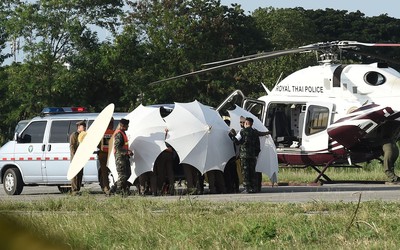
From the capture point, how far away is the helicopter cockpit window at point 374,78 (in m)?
21.5

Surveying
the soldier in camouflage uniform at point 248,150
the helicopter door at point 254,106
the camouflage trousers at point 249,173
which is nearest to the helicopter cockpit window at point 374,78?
the helicopter door at point 254,106

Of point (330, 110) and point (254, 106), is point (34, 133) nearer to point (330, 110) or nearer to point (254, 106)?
point (254, 106)

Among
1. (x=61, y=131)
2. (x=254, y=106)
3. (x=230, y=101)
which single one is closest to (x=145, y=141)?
(x=61, y=131)

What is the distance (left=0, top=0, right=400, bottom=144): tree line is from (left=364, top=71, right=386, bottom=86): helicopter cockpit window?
23211 millimetres

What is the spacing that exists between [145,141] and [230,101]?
5.68 m

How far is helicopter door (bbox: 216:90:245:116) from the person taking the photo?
75.2 ft

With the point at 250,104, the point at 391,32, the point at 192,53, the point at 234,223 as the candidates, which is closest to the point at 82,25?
the point at 192,53

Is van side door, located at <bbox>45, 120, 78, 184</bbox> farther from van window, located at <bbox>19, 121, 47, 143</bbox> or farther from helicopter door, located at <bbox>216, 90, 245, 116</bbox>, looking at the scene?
helicopter door, located at <bbox>216, 90, 245, 116</bbox>

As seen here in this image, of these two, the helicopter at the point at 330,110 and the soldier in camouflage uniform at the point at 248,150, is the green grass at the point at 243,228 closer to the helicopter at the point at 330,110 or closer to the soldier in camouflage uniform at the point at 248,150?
the soldier in camouflage uniform at the point at 248,150

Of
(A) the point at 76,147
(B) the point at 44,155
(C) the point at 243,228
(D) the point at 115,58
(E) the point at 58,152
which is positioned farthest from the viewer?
(D) the point at 115,58

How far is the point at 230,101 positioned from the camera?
2358 cm

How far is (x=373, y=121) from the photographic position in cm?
2119

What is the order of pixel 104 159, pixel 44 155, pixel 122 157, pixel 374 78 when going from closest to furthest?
pixel 122 157, pixel 104 159, pixel 44 155, pixel 374 78

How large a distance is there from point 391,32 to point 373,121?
228ft
